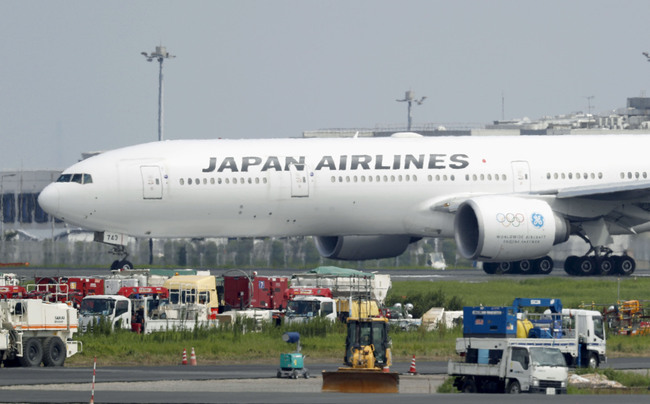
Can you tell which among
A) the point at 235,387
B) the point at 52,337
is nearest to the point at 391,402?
the point at 235,387

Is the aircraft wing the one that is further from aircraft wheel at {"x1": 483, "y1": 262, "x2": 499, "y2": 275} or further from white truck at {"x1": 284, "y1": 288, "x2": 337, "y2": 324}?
white truck at {"x1": 284, "y1": 288, "x2": 337, "y2": 324}

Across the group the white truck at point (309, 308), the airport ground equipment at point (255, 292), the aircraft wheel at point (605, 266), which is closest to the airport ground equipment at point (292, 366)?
the white truck at point (309, 308)

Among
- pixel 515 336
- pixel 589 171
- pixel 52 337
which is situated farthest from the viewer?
pixel 589 171

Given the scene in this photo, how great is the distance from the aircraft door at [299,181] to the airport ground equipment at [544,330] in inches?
568

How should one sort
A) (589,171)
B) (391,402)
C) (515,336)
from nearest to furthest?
(391,402)
(515,336)
(589,171)

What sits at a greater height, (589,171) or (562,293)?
(589,171)

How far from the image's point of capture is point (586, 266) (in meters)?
49.8

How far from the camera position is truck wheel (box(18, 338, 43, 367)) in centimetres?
3011

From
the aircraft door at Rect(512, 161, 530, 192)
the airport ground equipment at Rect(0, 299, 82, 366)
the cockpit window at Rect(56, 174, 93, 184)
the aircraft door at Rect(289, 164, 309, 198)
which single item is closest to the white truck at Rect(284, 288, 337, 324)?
the aircraft door at Rect(289, 164, 309, 198)

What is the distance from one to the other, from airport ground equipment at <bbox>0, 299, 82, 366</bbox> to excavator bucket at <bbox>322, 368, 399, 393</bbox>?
790 cm

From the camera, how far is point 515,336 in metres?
28.1

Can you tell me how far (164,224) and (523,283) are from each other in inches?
475

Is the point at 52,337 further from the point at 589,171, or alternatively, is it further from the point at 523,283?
the point at 589,171

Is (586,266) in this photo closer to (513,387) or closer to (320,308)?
(320,308)
